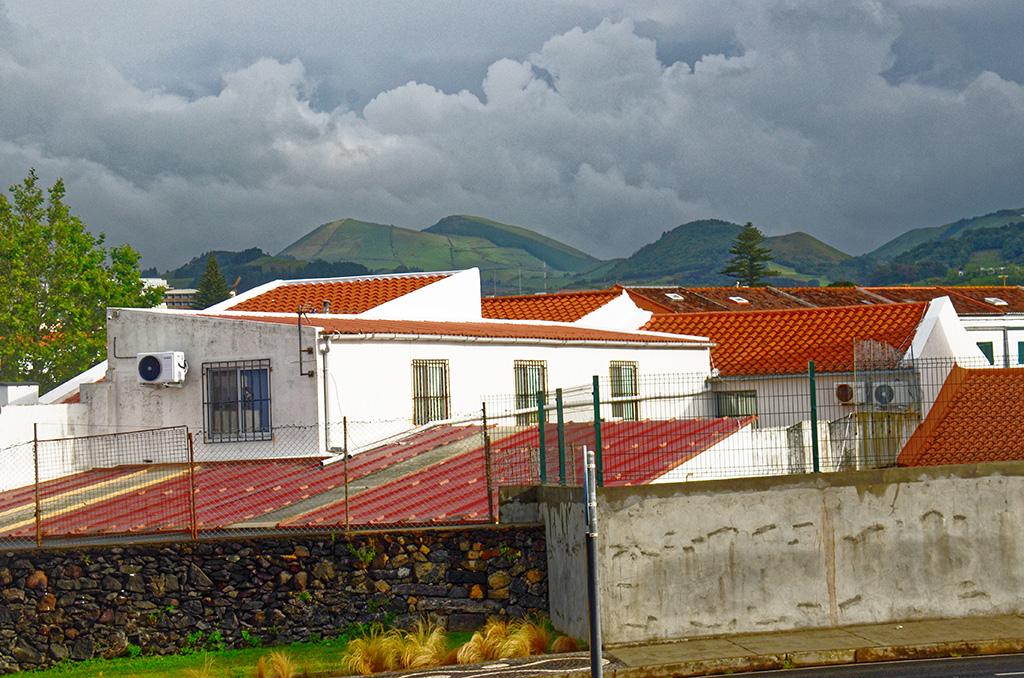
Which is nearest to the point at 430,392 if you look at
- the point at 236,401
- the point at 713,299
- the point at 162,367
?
the point at 236,401

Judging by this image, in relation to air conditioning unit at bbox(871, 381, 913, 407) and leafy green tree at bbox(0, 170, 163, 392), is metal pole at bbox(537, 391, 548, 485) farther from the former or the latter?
leafy green tree at bbox(0, 170, 163, 392)

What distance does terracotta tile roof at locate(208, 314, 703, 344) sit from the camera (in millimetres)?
21672

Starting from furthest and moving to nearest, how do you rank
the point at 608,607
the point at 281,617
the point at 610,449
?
the point at 610,449 → the point at 281,617 → the point at 608,607

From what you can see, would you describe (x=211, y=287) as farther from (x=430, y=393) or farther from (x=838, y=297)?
(x=430, y=393)

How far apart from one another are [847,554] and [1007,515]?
7.46 ft

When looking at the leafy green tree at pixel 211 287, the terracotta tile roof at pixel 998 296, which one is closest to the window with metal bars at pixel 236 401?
the terracotta tile roof at pixel 998 296

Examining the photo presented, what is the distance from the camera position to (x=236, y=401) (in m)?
21.3

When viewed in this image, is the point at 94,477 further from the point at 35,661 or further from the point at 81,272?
the point at 81,272

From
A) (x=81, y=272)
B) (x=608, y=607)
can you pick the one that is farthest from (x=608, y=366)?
(x=81, y=272)

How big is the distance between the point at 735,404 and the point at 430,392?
11.0 m

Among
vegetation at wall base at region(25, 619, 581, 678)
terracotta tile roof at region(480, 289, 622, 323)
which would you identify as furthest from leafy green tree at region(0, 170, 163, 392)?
vegetation at wall base at region(25, 619, 581, 678)

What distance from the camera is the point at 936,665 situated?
12.8m

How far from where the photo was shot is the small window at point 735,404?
29.9 meters

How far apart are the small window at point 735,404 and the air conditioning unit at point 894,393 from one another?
524 cm
